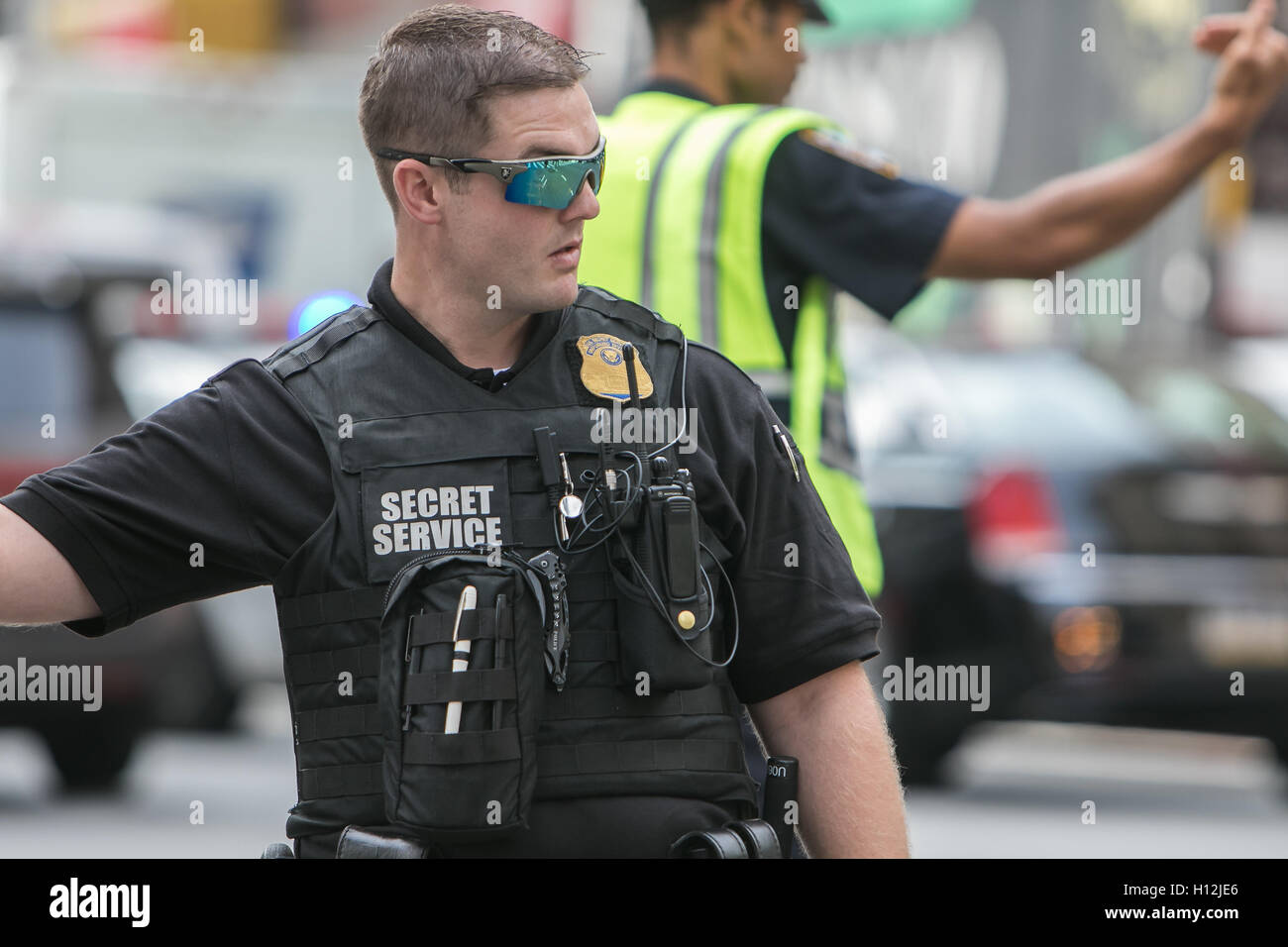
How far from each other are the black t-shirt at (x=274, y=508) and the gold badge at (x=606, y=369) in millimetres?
60

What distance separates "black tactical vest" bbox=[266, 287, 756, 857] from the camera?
9.20ft

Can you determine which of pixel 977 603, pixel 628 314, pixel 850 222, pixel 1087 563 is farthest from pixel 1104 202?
pixel 977 603

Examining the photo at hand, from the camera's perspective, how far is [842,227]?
13.1 ft

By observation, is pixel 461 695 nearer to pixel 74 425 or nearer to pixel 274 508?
pixel 274 508

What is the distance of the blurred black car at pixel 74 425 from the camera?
9.26m

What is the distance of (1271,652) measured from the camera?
28.2ft

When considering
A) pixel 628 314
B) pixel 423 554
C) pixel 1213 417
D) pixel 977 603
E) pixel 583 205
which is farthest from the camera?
Answer: pixel 1213 417

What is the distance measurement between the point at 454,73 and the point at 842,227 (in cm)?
126

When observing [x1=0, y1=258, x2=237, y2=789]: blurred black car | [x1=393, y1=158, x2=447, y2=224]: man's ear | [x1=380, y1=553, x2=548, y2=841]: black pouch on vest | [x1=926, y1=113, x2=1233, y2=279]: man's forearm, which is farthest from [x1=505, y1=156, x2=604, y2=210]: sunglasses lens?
[x1=0, y1=258, x2=237, y2=789]: blurred black car

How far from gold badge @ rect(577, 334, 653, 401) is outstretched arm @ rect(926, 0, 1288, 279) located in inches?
48.0

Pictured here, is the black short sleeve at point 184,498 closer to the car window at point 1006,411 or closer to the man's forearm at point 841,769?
the man's forearm at point 841,769

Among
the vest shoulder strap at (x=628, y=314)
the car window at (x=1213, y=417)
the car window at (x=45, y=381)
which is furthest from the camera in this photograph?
the car window at (x=45, y=381)

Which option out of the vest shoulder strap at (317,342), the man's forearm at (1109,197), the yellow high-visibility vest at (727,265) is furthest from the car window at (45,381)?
the vest shoulder strap at (317,342)
